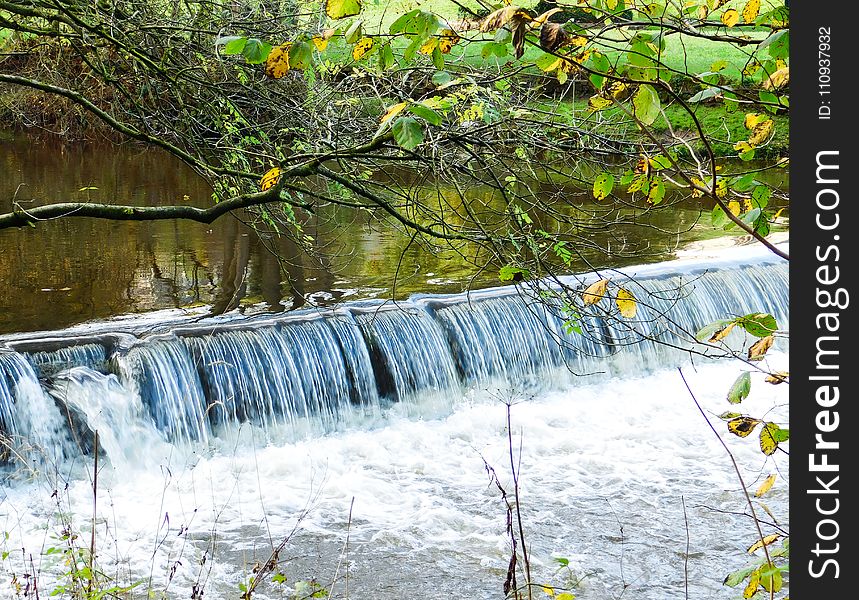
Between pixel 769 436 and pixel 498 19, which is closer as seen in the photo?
pixel 498 19

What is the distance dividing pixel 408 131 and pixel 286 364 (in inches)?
256

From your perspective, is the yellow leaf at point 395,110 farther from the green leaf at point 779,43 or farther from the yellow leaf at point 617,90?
the green leaf at point 779,43

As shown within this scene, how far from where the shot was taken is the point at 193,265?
11195mm

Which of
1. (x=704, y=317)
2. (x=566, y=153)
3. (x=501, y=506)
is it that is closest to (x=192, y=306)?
(x=501, y=506)

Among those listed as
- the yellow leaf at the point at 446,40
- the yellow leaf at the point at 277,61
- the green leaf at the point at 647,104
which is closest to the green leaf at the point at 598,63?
the green leaf at the point at 647,104

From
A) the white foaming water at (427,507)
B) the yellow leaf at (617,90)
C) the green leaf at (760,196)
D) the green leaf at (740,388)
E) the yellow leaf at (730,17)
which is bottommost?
the white foaming water at (427,507)

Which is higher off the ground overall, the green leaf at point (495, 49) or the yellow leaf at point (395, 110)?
the green leaf at point (495, 49)

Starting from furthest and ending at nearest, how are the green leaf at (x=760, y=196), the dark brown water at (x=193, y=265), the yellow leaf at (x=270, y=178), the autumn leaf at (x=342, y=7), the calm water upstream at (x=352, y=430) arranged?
the dark brown water at (x=193, y=265) → the calm water upstream at (x=352, y=430) → the yellow leaf at (x=270, y=178) → the green leaf at (x=760, y=196) → the autumn leaf at (x=342, y=7)

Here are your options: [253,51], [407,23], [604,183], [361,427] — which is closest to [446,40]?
[407,23]

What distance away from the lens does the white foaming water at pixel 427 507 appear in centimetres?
584

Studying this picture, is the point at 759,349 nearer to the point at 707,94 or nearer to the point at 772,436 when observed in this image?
the point at 772,436

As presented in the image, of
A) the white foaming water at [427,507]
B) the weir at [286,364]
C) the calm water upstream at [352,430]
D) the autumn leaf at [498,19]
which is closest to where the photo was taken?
the autumn leaf at [498,19]

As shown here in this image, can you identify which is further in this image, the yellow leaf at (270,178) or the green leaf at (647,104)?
the yellow leaf at (270,178)

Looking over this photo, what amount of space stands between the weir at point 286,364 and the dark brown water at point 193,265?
785 mm
